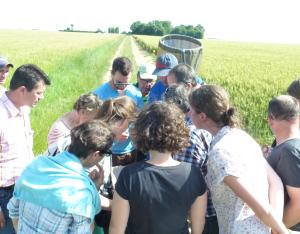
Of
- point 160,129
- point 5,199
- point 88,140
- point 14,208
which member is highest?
point 160,129

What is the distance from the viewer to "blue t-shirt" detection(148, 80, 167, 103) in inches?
185

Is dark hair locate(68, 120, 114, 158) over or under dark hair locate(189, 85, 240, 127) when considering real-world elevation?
under

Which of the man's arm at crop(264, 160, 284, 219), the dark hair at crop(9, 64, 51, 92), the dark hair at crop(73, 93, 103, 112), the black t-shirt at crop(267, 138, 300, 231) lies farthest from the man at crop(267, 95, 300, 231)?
the dark hair at crop(9, 64, 51, 92)

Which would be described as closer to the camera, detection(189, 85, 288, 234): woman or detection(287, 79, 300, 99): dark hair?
detection(189, 85, 288, 234): woman

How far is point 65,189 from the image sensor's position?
7.12 feet

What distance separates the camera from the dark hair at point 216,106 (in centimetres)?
244

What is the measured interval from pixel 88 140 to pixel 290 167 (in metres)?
1.19

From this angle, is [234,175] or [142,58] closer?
[234,175]

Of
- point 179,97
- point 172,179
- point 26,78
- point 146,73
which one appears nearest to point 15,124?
point 26,78

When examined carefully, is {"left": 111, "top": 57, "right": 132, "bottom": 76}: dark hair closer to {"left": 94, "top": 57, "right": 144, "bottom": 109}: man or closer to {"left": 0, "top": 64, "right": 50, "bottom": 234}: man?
{"left": 94, "top": 57, "right": 144, "bottom": 109}: man

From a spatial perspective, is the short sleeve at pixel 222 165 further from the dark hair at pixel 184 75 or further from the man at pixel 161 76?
the man at pixel 161 76

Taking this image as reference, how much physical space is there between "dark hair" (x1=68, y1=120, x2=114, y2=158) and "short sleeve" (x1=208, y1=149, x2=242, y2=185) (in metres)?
0.59

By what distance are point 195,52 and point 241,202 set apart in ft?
15.7

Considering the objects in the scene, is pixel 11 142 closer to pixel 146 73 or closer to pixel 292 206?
pixel 292 206
